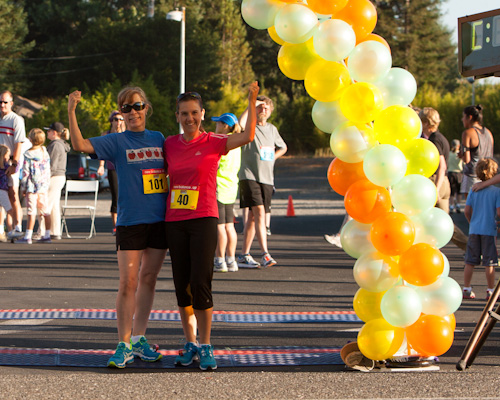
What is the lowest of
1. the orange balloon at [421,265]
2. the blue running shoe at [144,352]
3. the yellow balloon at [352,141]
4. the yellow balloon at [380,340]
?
the blue running shoe at [144,352]

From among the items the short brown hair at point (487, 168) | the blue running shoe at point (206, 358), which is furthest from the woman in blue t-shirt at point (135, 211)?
the short brown hair at point (487, 168)

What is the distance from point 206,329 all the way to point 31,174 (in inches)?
335

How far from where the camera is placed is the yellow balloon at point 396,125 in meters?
5.23

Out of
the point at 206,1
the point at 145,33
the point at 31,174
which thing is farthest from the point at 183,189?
the point at 206,1

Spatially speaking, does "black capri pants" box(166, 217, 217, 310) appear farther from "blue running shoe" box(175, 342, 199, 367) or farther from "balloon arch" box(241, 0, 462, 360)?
"balloon arch" box(241, 0, 462, 360)

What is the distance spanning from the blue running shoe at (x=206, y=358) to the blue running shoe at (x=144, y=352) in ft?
1.27

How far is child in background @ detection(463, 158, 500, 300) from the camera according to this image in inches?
313

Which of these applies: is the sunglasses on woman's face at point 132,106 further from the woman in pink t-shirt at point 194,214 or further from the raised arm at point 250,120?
the raised arm at point 250,120

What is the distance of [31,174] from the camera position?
42.9 feet

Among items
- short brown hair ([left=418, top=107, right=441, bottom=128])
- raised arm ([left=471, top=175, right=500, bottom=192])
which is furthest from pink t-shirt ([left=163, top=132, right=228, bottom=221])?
short brown hair ([left=418, top=107, right=441, bottom=128])

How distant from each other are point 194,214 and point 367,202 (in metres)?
1.16

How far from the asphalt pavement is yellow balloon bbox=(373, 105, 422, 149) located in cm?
155

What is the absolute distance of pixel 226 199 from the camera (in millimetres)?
9492

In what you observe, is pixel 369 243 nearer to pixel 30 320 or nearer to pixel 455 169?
pixel 30 320
